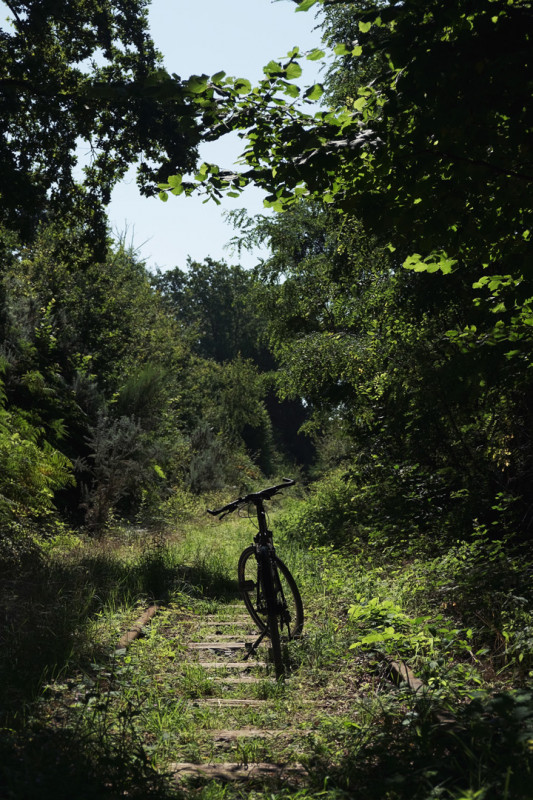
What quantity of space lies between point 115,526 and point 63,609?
683 cm

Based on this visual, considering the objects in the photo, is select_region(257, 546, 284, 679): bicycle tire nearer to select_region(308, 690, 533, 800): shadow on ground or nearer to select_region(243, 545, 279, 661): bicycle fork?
select_region(243, 545, 279, 661): bicycle fork

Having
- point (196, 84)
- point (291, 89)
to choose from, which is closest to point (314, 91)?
point (291, 89)

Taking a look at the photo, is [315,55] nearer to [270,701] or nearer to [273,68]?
[273,68]

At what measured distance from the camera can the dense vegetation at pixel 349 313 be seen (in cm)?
433

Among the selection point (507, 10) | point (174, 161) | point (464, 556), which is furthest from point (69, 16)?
point (464, 556)

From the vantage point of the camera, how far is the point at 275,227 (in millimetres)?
17203

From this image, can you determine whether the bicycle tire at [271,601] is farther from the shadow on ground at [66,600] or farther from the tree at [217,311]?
the tree at [217,311]

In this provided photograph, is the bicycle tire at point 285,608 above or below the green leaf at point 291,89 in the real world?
below

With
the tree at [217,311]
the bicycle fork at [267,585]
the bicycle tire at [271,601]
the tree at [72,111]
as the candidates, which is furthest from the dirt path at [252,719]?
the tree at [217,311]

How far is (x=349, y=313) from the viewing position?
47.3ft

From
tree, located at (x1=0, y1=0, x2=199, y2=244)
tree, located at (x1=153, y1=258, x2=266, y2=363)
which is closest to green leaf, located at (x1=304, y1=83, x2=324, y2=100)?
tree, located at (x1=0, y1=0, x2=199, y2=244)

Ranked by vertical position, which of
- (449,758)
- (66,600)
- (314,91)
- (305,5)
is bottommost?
(449,758)

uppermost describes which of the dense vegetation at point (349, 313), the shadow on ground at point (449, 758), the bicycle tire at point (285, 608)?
the dense vegetation at point (349, 313)

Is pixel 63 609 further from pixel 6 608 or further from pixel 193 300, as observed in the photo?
pixel 193 300
